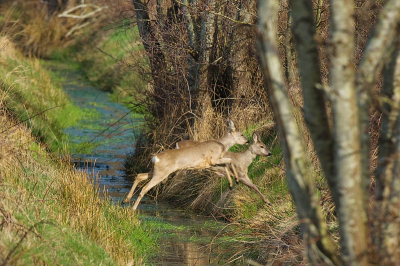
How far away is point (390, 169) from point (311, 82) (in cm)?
75

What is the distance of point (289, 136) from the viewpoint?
374 centimetres

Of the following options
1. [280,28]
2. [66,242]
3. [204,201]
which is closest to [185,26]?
[280,28]

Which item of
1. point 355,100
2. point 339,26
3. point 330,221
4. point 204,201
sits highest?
point 339,26

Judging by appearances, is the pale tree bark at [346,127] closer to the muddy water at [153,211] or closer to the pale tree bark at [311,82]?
the pale tree bark at [311,82]

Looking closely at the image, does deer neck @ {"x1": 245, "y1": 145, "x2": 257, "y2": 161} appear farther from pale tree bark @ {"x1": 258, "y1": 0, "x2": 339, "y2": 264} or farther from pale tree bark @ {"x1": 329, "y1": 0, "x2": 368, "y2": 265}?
pale tree bark @ {"x1": 329, "y1": 0, "x2": 368, "y2": 265}

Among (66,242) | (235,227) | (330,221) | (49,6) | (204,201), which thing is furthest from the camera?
(49,6)

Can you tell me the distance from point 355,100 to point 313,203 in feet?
2.10

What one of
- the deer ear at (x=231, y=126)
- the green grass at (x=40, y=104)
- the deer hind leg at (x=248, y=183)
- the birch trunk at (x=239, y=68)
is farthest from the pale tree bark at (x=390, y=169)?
the green grass at (x=40, y=104)

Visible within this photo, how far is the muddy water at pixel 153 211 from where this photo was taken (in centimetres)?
767

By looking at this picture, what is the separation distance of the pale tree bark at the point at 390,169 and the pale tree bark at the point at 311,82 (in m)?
0.34

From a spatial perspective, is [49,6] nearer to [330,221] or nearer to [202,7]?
[202,7]

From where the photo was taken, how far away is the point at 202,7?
402 inches

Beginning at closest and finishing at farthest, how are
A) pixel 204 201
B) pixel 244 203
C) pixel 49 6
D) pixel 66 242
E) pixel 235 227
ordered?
1. pixel 66 242
2. pixel 235 227
3. pixel 244 203
4. pixel 204 201
5. pixel 49 6

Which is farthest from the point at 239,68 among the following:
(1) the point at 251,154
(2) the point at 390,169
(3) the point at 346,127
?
(3) the point at 346,127
